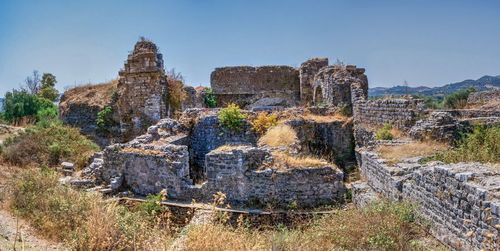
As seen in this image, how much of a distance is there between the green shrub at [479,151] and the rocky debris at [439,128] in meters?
0.85

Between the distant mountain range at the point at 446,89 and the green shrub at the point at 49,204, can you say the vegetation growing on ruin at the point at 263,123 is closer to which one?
the distant mountain range at the point at 446,89

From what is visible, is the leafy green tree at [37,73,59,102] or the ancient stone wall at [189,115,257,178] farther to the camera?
the leafy green tree at [37,73,59,102]

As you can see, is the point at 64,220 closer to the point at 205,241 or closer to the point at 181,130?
the point at 205,241

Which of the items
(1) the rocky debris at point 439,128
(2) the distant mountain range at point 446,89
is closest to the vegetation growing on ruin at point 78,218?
(1) the rocky debris at point 439,128

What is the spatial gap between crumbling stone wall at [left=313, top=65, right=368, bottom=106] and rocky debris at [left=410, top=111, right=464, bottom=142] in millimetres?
5025

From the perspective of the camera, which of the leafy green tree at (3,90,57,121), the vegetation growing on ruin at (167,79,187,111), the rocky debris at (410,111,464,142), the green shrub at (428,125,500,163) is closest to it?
the green shrub at (428,125,500,163)

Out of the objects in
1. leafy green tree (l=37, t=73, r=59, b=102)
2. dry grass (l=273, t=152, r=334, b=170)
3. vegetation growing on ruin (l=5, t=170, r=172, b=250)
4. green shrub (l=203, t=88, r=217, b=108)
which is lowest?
vegetation growing on ruin (l=5, t=170, r=172, b=250)

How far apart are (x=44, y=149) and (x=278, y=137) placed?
867 centimetres

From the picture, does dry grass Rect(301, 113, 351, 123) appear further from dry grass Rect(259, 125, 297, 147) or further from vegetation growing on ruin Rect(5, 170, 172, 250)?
vegetation growing on ruin Rect(5, 170, 172, 250)

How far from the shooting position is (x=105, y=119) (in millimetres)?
16875

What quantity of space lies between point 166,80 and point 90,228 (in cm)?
999

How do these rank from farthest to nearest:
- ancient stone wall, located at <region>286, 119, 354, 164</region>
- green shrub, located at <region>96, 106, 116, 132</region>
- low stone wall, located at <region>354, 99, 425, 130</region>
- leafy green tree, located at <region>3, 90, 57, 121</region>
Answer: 1. leafy green tree, located at <region>3, 90, 57, 121</region>
2. green shrub, located at <region>96, 106, 116, 132</region>
3. ancient stone wall, located at <region>286, 119, 354, 164</region>
4. low stone wall, located at <region>354, 99, 425, 130</region>

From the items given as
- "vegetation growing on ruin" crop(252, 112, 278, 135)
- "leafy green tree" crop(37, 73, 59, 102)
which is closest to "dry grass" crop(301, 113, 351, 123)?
"vegetation growing on ruin" crop(252, 112, 278, 135)

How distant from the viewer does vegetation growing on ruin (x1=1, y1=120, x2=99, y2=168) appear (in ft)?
38.1
